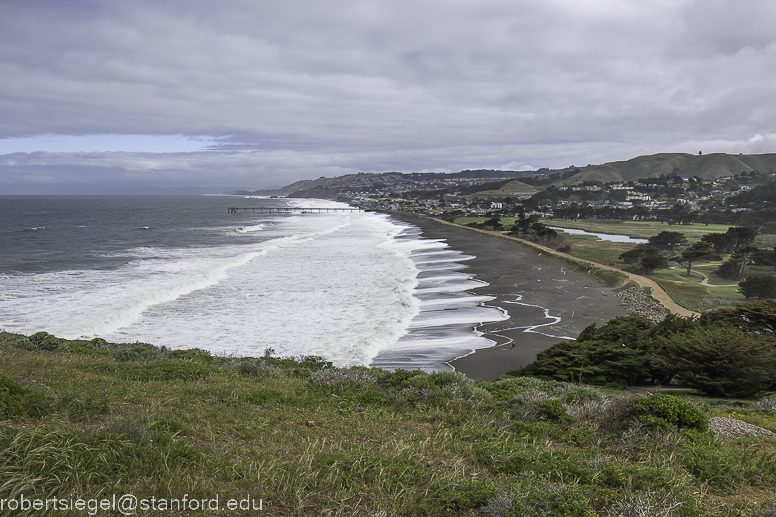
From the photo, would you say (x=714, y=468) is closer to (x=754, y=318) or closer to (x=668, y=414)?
(x=668, y=414)

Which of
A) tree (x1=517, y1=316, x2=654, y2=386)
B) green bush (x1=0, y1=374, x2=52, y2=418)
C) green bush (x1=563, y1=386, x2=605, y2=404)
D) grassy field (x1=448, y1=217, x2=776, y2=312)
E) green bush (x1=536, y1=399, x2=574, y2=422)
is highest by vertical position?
green bush (x1=0, y1=374, x2=52, y2=418)

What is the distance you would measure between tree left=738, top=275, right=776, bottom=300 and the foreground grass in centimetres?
2585

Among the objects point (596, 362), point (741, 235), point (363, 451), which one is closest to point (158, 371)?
point (363, 451)

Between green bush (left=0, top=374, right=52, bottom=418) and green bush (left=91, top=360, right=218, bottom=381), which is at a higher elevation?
green bush (left=0, top=374, right=52, bottom=418)

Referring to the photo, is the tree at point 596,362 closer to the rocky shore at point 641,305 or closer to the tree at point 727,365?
the tree at point 727,365

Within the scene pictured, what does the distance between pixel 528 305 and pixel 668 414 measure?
1704 cm

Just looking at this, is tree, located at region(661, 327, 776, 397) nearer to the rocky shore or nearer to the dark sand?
the dark sand

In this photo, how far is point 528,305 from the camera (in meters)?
22.1

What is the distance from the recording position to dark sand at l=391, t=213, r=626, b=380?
1428 cm

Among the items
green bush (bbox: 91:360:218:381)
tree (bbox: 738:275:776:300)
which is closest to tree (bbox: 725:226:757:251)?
tree (bbox: 738:275:776:300)

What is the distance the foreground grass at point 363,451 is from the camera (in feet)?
11.7

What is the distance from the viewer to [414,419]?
5.92 metres

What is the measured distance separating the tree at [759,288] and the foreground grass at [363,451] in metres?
25.9

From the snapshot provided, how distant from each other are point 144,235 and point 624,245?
191ft
